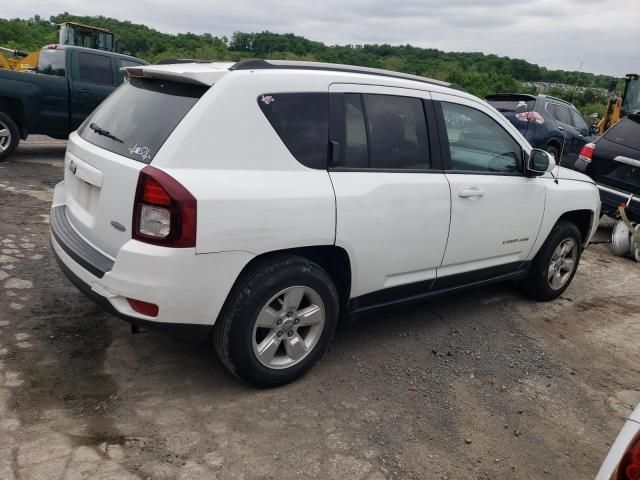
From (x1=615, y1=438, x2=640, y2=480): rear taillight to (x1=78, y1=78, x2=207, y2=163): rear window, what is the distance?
91.5 inches

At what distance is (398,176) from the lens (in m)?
3.54

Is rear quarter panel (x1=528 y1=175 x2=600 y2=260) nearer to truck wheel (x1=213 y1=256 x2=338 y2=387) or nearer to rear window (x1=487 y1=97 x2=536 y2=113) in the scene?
truck wheel (x1=213 y1=256 x2=338 y2=387)

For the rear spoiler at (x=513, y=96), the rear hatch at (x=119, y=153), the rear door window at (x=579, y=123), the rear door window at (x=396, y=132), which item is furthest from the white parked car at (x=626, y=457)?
the rear door window at (x=579, y=123)

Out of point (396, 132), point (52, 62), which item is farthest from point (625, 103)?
point (396, 132)

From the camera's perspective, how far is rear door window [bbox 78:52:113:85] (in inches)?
367

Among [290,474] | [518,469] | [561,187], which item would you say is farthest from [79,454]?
[561,187]

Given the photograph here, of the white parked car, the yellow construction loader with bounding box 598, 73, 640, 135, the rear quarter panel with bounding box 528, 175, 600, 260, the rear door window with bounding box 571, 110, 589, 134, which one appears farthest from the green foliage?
the white parked car

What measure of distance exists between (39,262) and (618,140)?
679 cm

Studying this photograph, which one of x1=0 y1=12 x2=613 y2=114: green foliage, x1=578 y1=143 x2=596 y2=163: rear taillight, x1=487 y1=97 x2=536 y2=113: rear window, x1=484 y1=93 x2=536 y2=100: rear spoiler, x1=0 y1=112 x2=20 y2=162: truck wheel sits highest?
x1=0 y1=12 x2=613 y2=114: green foliage

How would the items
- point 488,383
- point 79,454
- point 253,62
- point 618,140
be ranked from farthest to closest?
point 618,140, point 488,383, point 253,62, point 79,454

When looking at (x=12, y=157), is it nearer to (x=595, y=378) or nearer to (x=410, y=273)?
(x=410, y=273)

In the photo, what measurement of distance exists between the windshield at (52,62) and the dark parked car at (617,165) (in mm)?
7935

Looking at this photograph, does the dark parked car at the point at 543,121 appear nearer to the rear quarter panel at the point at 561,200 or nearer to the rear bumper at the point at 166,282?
the rear quarter panel at the point at 561,200

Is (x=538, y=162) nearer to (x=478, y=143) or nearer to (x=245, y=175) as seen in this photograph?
(x=478, y=143)
